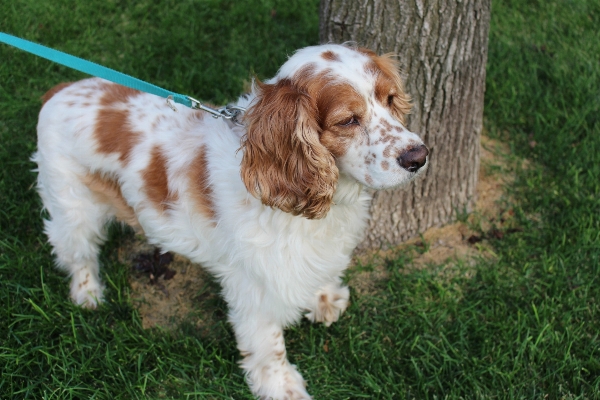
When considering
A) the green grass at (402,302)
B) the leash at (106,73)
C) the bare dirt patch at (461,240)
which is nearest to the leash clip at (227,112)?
the leash at (106,73)

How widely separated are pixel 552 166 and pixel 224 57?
121 inches

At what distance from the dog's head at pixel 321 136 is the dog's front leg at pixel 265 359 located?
91 centimetres

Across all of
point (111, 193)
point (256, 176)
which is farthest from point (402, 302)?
point (111, 193)

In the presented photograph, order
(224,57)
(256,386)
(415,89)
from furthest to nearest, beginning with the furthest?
(224,57), (415,89), (256,386)

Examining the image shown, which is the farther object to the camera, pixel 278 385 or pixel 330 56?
pixel 278 385

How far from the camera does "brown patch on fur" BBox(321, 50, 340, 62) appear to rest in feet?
8.57

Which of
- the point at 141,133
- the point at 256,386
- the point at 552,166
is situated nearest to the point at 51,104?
the point at 141,133

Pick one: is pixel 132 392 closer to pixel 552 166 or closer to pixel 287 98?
pixel 287 98

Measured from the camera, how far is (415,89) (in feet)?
11.7

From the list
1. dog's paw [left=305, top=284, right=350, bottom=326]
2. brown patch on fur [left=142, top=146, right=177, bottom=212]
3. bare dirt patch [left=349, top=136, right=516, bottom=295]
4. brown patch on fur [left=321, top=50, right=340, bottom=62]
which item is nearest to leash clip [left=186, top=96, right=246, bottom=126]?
brown patch on fur [left=142, top=146, right=177, bottom=212]

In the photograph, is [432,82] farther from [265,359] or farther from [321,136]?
[265,359]

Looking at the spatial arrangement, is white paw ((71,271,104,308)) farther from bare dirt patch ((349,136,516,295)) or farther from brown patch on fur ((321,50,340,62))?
brown patch on fur ((321,50,340,62))

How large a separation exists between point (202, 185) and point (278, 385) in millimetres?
1251

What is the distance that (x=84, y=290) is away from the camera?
3.83 meters
